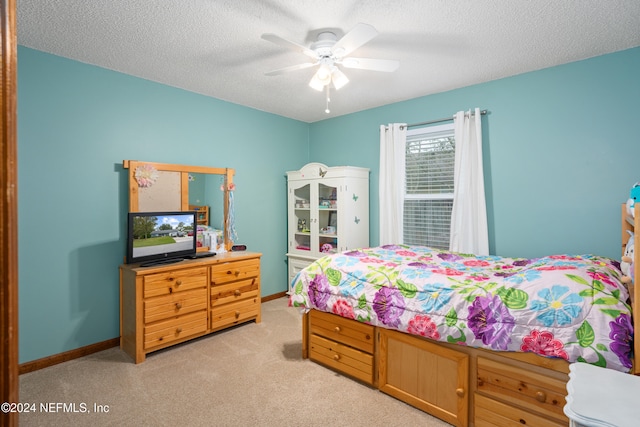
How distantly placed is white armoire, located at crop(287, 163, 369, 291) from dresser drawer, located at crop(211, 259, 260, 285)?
101cm

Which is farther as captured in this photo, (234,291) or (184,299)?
(234,291)

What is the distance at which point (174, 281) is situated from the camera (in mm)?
2938

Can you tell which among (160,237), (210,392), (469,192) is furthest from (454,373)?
(160,237)

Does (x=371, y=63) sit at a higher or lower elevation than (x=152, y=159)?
higher

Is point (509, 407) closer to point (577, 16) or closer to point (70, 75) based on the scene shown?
point (577, 16)

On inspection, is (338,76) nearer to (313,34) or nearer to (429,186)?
(313,34)

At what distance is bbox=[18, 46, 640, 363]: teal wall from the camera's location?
104 inches

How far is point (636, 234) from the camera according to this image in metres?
1.39

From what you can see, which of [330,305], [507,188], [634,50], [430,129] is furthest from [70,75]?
[634,50]

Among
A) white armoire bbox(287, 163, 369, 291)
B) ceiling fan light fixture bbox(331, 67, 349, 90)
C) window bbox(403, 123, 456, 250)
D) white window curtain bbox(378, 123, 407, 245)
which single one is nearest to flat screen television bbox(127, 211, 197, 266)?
white armoire bbox(287, 163, 369, 291)

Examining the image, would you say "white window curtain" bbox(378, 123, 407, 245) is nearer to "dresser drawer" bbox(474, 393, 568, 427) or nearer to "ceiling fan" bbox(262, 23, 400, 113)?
"ceiling fan" bbox(262, 23, 400, 113)

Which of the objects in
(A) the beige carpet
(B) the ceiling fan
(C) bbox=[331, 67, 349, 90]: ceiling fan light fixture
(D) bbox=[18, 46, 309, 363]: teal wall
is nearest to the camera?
(A) the beige carpet

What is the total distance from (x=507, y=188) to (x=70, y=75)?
13.6 ft

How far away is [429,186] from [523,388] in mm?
2472
